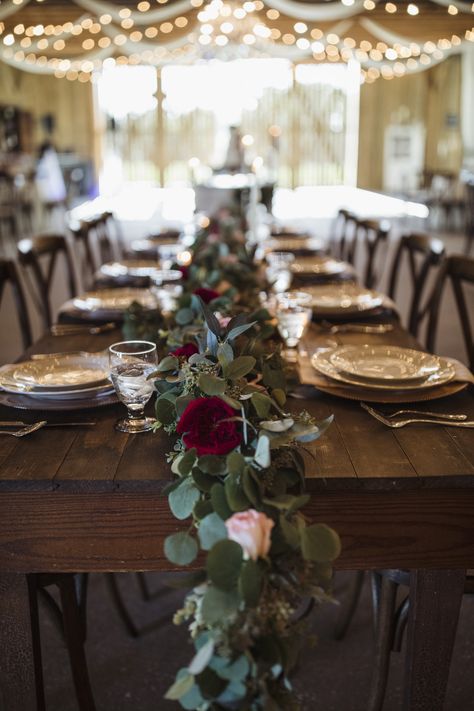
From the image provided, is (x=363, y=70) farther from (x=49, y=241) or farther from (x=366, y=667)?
(x=366, y=667)

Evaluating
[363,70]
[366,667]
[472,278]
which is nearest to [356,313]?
[472,278]

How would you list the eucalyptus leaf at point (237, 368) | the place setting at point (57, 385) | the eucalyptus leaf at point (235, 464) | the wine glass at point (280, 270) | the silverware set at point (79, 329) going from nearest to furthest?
the eucalyptus leaf at point (235, 464)
the eucalyptus leaf at point (237, 368)
the place setting at point (57, 385)
the silverware set at point (79, 329)
the wine glass at point (280, 270)

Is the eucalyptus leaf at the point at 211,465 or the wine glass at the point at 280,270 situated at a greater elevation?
the eucalyptus leaf at the point at 211,465

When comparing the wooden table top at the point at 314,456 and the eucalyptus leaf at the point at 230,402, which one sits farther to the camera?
the wooden table top at the point at 314,456

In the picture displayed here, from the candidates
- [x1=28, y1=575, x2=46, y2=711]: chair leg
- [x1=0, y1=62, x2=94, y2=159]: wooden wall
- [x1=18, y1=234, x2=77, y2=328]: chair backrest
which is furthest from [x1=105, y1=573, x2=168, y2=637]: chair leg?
[x1=0, y1=62, x2=94, y2=159]: wooden wall

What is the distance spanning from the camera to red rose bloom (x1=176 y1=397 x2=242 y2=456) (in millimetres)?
943

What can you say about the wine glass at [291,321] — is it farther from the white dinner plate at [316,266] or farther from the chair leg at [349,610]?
the white dinner plate at [316,266]

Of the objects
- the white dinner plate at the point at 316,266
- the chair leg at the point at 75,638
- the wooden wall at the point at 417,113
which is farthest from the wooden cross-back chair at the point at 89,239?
the wooden wall at the point at 417,113

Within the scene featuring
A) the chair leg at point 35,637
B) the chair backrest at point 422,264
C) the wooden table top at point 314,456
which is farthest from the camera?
the chair backrest at point 422,264

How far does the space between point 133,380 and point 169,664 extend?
0.97m

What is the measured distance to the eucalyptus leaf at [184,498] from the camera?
3.04 feet

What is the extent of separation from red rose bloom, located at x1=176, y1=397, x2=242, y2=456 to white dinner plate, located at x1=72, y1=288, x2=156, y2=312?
1.37 metres

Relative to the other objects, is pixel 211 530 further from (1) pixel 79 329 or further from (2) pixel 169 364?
(1) pixel 79 329

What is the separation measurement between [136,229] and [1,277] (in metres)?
8.45
